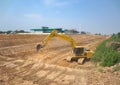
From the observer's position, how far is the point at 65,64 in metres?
21.0

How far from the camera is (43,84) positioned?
42.4 ft

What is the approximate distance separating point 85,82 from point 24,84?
3.70 m

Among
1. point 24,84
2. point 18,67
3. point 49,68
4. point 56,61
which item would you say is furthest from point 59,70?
point 56,61

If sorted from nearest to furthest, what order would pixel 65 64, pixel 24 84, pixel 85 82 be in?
1. pixel 24 84
2. pixel 85 82
3. pixel 65 64

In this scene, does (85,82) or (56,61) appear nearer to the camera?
(85,82)

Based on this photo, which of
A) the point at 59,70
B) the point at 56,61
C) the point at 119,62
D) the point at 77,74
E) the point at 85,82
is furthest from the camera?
the point at 56,61

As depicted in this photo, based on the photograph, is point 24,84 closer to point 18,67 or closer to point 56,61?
point 18,67

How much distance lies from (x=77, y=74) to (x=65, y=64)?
16.8ft

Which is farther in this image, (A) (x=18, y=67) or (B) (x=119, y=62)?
(B) (x=119, y=62)

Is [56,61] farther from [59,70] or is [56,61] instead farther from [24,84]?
[24,84]

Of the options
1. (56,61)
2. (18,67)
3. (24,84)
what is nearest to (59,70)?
(18,67)

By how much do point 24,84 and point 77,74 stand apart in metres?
4.50

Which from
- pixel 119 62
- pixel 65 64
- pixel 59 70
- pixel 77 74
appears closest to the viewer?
pixel 77 74

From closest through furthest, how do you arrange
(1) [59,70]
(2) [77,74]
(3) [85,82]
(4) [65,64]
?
(3) [85,82], (2) [77,74], (1) [59,70], (4) [65,64]
